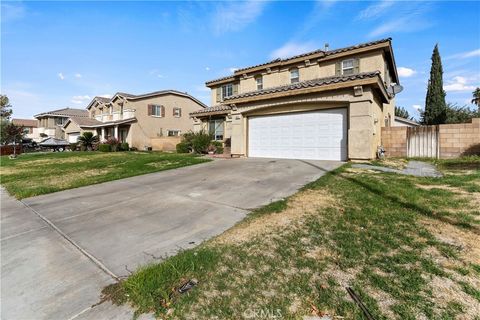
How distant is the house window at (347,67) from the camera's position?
15.3 metres

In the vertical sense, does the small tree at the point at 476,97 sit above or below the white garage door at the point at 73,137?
above

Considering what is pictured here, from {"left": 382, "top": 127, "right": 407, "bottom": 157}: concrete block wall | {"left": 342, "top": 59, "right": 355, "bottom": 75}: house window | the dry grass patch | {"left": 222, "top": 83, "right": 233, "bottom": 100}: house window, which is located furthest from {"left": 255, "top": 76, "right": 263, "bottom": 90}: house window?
the dry grass patch

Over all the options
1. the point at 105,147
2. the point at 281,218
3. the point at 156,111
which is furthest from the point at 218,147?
the point at 156,111

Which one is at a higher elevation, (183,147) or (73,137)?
(73,137)

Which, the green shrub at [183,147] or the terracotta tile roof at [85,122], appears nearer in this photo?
the green shrub at [183,147]

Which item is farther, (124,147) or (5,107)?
(5,107)

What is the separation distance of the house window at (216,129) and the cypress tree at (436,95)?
21.7m

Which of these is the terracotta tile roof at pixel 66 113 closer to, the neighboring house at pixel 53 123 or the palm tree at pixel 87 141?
the neighboring house at pixel 53 123

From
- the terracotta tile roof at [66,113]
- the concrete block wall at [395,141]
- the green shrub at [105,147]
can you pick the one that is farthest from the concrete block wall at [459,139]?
the terracotta tile roof at [66,113]

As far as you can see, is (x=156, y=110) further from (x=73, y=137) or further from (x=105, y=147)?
(x=73, y=137)

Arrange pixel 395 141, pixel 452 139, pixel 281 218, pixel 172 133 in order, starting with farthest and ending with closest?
1. pixel 172 133
2. pixel 395 141
3. pixel 452 139
4. pixel 281 218

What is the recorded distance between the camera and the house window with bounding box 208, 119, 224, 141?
20681 mm

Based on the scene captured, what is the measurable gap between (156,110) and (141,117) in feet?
6.75

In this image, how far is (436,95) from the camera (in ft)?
80.8
